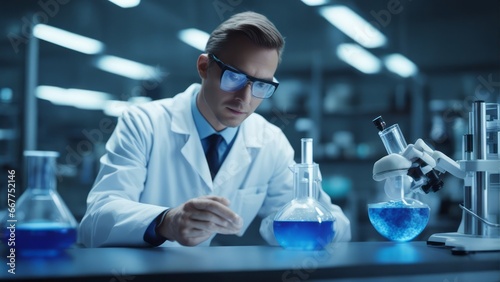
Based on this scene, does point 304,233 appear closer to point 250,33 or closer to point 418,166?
point 418,166

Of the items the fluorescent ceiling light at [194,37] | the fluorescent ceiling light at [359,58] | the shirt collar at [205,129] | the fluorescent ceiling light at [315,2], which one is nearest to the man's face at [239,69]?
the shirt collar at [205,129]

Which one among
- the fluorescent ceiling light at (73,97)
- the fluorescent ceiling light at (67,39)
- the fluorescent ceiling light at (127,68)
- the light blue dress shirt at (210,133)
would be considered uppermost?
the fluorescent ceiling light at (67,39)

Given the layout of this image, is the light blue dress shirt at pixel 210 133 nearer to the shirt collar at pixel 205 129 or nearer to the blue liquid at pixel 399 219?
the shirt collar at pixel 205 129

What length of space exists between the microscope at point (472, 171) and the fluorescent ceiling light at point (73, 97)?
4.24 m

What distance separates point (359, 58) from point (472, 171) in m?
5.54

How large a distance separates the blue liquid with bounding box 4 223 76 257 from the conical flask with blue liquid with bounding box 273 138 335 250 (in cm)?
51

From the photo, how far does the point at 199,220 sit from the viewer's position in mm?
1226

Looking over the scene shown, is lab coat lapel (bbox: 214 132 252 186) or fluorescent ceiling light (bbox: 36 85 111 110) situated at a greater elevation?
fluorescent ceiling light (bbox: 36 85 111 110)

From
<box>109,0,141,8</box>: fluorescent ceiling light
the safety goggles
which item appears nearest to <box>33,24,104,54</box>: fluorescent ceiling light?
<box>109,0,141,8</box>: fluorescent ceiling light

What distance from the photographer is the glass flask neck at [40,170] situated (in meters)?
1.05

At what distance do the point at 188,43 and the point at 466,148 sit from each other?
5117 millimetres

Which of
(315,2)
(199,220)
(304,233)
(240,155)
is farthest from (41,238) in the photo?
(315,2)

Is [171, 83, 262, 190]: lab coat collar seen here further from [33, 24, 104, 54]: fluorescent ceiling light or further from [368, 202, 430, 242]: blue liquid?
[33, 24, 104, 54]: fluorescent ceiling light

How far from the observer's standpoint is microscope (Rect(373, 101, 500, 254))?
131 cm
